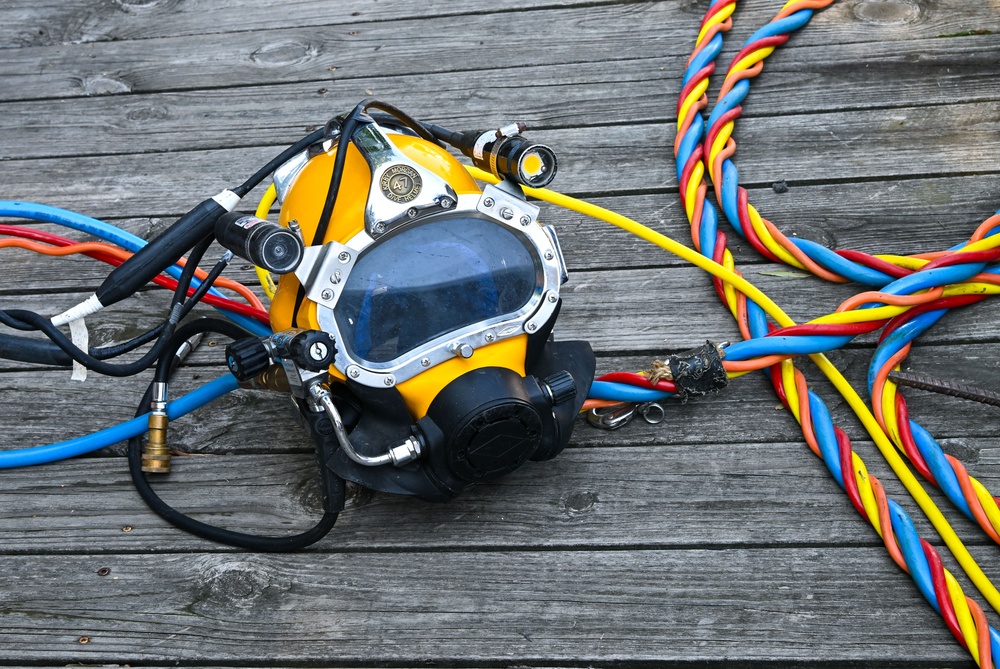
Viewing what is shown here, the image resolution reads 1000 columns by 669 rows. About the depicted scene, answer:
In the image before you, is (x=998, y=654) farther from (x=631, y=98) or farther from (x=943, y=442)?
(x=631, y=98)

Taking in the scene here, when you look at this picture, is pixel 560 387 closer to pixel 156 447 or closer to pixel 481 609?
pixel 481 609

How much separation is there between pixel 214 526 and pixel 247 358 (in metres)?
0.35

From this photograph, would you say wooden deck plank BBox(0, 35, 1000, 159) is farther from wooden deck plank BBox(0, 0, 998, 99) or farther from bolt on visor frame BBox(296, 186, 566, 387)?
bolt on visor frame BBox(296, 186, 566, 387)

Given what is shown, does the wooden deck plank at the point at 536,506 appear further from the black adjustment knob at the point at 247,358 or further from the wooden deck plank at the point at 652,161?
the wooden deck plank at the point at 652,161

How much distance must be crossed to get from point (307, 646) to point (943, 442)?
0.95 meters

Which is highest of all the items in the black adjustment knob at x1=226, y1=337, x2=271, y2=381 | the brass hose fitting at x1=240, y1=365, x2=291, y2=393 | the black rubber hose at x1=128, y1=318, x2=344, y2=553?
the black adjustment knob at x1=226, y1=337, x2=271, y2=381

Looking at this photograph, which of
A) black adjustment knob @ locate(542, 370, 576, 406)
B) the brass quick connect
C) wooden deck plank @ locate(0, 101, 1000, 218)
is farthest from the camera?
wooden deck plank @ locate(0, 101, 1000, 218)

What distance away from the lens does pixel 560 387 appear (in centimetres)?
110

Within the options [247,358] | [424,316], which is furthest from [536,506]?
[247,358]

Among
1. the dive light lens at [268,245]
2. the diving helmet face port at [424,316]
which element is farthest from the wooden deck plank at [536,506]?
the dive light lens at [268,245]

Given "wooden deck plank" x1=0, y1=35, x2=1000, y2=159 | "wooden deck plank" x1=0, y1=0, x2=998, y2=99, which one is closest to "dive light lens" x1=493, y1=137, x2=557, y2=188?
"wooden deck plank" x1=0, y1=35, x2=1000, y2=159

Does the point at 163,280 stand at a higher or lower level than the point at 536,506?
higher

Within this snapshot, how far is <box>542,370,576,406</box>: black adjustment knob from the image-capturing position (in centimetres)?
110

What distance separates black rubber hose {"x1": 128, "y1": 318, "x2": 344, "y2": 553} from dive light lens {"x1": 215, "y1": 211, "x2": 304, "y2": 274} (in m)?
0.26
